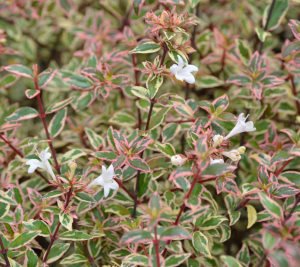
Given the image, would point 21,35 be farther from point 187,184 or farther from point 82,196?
point 187,184

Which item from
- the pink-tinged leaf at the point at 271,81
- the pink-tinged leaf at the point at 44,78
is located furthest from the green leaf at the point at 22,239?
the pink-tinged leaf at the point at 271,81

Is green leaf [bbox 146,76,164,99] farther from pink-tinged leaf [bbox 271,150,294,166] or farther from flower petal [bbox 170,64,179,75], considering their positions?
pink-tinged leaf [bbox 271,150,294,166]

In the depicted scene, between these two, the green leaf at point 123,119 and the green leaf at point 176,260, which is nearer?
the green leaf at point 176,260

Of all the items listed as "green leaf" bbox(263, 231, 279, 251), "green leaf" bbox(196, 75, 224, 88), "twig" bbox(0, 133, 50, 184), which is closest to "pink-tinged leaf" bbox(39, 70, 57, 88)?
"twig" bbox(0, 133, 50, 184)

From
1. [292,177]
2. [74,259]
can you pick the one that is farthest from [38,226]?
[292,177]

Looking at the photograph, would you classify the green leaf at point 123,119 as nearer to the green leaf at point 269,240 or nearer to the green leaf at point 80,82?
the green leaf at point 80,82

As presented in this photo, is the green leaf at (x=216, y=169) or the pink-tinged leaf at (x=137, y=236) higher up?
the green leaf at (x=216, y=169)

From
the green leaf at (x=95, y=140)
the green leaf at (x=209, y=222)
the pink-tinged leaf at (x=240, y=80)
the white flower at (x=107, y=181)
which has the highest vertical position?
the pink-tinged leaf at (x=240, y=80)

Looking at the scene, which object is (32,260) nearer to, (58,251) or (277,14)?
(58,251)
